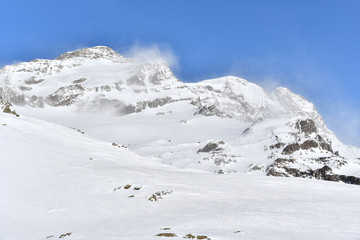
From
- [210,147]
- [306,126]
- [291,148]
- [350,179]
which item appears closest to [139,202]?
[350,179]

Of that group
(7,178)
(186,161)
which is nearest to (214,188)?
(7,178)

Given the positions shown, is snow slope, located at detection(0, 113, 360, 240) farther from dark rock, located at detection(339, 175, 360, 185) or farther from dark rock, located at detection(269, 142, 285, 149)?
dark rock, located at detection(269, 142, 285, 149)

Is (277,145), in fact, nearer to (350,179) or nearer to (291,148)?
(291,148)

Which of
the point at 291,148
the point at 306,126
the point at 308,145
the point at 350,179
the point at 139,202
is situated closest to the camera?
the point at 139,202

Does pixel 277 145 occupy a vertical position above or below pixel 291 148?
above

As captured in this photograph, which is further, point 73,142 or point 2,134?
point 73,142

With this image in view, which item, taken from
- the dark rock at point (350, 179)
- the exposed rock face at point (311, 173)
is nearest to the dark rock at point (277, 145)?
the exposed rock face at point (311, 173)

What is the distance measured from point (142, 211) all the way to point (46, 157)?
525 inches

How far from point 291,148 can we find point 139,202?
11376 centimetres

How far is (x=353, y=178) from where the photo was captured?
100m

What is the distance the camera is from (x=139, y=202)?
2012 centimetres

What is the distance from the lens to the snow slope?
554 inches

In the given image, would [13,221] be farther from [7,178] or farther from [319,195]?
[319,195]

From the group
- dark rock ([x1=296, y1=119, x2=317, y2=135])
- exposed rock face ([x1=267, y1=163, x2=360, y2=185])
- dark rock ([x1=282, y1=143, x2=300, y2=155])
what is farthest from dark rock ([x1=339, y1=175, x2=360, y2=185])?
dark rock ([x1=296, y1=119, x2=317, y2=135])
